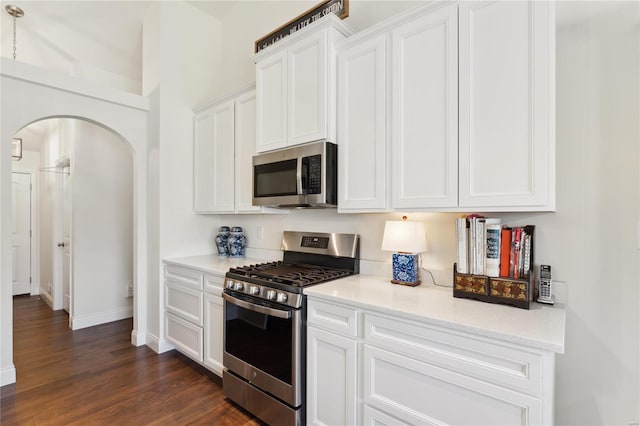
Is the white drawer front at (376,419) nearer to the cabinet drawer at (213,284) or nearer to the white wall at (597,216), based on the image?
the white wall at (597,216)

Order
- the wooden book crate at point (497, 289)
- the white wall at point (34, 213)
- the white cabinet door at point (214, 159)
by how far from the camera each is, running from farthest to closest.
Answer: the white wall at point (34, 213) < the white cabinet door at point (214, 159) < the wooden book crate at point (497, 289)

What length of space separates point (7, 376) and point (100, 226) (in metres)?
1.86

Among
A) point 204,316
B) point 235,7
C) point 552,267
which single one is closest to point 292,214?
point 204,316

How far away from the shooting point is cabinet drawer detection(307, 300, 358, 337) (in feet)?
5.17

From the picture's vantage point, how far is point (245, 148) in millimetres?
2730

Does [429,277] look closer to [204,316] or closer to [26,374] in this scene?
[204,316]

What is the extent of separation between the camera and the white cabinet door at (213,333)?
238cm

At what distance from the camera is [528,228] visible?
152cm

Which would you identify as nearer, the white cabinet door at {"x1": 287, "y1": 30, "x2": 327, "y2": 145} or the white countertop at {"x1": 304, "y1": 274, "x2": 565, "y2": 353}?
the white countertop at {"x1": 304, "y1": 274, "x2": 565, "y2": 353}

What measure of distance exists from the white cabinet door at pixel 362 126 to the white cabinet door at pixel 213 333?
1.29m

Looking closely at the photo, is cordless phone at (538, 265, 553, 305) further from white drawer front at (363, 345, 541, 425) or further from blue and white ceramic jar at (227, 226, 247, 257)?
blue and white ceramic jar at (227, 226, 247, 257)

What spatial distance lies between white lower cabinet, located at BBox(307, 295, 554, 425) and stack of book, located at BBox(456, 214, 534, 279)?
46 cm

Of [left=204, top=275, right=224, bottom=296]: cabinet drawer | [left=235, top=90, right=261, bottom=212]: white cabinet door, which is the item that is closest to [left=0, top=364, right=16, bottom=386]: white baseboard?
[left=204, top=275, right=224, bottom=296]: cabinet drawer

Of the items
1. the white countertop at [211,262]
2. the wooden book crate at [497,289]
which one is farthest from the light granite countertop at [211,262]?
the wooden book crate at [497,289]
